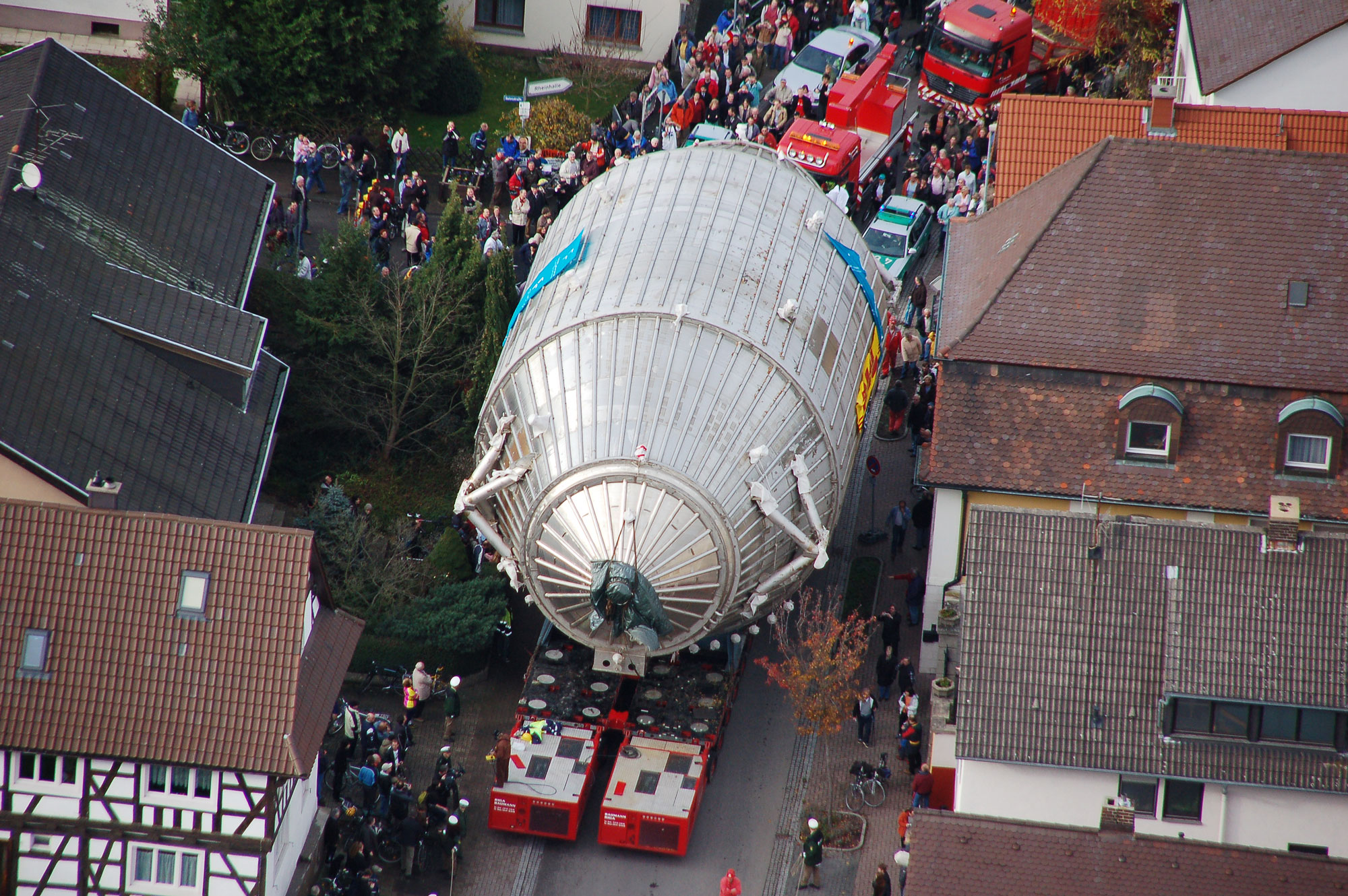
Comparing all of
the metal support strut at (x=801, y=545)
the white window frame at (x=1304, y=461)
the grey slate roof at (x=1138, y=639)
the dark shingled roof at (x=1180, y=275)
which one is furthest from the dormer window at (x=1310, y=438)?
the metal support strut at (x=801, y=545)

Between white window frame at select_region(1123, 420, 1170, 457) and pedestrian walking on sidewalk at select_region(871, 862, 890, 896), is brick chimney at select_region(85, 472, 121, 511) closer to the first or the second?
pedestrian walking on sidewalk at select_region(871, 862, 890, 896)

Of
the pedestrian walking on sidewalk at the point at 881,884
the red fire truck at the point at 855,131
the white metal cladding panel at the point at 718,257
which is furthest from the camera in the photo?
the red fire truck at the point at 855,131

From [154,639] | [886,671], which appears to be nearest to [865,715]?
[886,671]

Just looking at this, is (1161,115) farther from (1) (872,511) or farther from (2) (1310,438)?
(1) (872,511)

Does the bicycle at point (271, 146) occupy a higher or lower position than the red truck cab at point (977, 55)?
lower

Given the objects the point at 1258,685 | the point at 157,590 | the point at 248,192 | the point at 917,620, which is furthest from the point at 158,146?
the point at 1258,685

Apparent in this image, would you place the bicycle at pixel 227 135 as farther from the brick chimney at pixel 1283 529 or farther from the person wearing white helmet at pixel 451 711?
the brick chimney at pixel 1283 529

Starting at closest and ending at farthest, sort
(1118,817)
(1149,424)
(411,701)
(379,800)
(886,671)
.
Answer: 1. (1118,817)
2. (379,800)
3. (1149,424)
4. (411,701)
5. (886,671)
